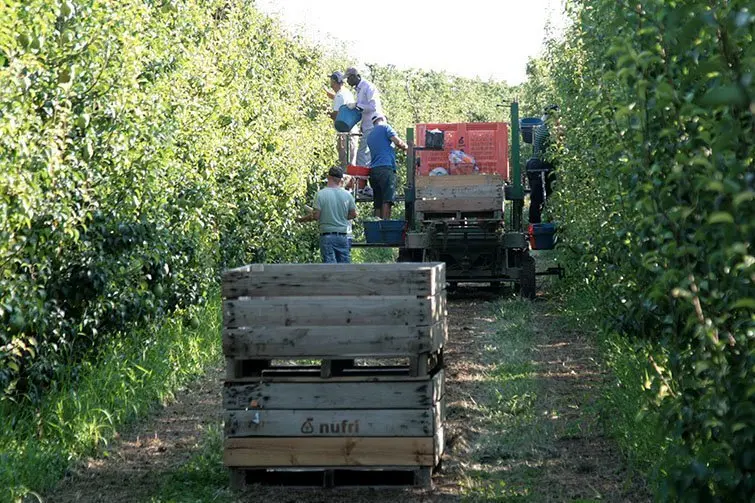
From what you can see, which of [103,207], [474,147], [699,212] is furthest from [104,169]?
[474,147]

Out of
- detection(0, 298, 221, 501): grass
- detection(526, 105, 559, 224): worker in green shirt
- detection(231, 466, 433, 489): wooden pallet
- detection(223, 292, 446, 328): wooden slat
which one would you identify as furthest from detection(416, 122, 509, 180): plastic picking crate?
detection(223, 292, 446, 328): wooden slat

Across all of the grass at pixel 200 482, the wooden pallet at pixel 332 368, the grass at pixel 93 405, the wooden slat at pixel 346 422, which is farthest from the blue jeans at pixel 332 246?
the wooden slat at pixel 346 422

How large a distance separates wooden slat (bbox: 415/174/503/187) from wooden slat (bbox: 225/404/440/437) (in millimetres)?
10056

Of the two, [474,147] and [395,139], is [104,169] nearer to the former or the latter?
[395,139]

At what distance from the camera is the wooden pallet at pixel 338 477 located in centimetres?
625

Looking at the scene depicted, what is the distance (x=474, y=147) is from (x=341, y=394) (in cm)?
1167

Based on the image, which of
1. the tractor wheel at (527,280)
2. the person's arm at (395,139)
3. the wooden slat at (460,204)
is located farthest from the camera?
the person's arm at (395,139)

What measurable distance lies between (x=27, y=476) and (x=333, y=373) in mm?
1799

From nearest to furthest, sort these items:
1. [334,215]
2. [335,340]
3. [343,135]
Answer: [335,340] → [334,215] → [343,135]

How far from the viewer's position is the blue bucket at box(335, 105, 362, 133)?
1764 centimetres

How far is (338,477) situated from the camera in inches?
251

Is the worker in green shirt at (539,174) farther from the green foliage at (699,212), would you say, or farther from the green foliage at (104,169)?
the green foliage at (699,212)

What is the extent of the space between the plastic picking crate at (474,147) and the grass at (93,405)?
24.2 feet

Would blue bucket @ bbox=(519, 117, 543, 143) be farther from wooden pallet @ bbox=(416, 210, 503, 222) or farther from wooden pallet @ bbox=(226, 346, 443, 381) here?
wooden pallet @ bbox=(226, 346, 443, 381)
